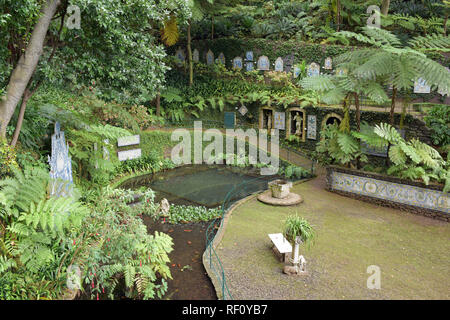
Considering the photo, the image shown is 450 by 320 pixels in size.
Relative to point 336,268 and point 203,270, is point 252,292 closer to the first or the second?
point 203,270

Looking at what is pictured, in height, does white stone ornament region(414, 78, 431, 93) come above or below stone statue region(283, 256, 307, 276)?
above

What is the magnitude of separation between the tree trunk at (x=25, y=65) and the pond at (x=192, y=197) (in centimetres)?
422

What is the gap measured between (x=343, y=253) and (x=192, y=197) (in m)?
5.62

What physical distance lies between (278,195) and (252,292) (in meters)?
4.92

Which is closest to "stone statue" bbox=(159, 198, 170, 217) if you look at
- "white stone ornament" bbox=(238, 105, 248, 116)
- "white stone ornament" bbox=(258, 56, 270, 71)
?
"white stone ornament" bbox=(238, 105, 248, 116)

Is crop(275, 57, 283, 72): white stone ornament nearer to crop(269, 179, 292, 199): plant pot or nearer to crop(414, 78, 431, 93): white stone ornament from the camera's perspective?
crop(414, 78, 431, 93): white stone ornament

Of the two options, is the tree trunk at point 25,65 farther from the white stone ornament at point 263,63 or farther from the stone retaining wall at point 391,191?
the white stone ornament at point 263,63

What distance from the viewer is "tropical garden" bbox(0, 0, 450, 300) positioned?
6.25 metres

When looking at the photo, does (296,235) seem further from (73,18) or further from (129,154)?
(129,154)

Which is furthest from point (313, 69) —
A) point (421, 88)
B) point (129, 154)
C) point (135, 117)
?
point (129, 154)

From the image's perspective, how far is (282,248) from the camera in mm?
7527

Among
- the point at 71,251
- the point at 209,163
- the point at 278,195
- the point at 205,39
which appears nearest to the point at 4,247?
the point at 71,251

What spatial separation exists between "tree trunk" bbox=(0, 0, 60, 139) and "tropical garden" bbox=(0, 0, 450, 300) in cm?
2

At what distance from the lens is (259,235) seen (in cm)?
896
